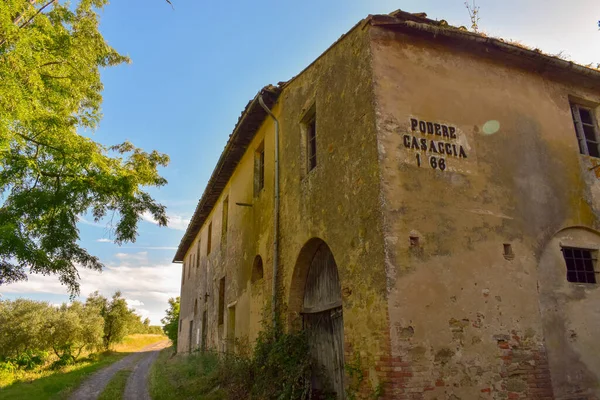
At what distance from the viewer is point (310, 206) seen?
26.1 ft

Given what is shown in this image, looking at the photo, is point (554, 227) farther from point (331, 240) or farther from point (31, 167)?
point (31, 167)

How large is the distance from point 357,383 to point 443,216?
2676 millimetres

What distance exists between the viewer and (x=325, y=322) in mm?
7859

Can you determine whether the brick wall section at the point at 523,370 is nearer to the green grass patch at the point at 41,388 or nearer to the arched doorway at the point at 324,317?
the arched doorway at the point at 324,317

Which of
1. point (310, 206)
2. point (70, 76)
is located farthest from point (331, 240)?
point (70, 76)

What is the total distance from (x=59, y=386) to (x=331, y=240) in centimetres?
1256

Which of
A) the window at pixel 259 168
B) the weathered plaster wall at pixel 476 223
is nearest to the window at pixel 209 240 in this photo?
the window at pixel 259 168

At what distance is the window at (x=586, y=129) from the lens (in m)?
8.38

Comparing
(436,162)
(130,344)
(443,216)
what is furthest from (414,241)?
(130,344)

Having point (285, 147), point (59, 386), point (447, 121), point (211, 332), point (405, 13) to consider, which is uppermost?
point (405, 13)

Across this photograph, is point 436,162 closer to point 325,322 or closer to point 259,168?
point 325,322

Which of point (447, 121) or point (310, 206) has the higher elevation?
point (447, 121)

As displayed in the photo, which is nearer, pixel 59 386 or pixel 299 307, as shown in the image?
pixel 299 307

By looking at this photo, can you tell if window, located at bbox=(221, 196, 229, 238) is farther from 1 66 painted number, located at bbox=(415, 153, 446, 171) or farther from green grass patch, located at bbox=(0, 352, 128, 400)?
1 66 painted number, located at bbox=(415, 153, 446, 171)
